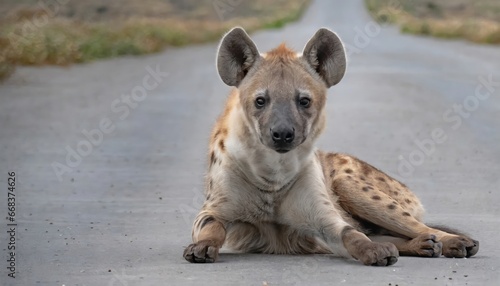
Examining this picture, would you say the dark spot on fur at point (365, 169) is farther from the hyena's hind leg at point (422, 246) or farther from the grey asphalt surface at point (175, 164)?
the grey asphalt surface at point (175, 164)

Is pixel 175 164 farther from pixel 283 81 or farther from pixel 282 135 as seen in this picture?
pixel 282 135

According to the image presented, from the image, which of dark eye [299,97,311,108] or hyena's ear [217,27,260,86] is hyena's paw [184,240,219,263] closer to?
dark eye [299,97,311,108]

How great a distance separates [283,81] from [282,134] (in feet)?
1.77

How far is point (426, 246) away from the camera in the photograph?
25.5 ft

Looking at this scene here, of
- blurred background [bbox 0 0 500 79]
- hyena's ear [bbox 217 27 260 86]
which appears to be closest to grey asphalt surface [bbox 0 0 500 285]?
hyena's ear [bbox 217 27 260 86]

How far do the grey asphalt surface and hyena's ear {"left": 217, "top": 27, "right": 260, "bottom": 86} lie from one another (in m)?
1.23

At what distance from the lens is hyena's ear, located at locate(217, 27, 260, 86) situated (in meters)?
8.00

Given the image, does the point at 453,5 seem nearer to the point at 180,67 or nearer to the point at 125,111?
the point at 180,67

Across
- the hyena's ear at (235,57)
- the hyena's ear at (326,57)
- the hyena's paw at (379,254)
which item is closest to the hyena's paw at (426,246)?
the hyena's paw at (379,254)

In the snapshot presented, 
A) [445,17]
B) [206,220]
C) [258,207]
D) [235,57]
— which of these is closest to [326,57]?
[235,57]

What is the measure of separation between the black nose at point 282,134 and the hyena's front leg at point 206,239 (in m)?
0.71

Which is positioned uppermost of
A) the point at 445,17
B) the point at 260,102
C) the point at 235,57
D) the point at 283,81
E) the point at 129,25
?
the point at 445,17

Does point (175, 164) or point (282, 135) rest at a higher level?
point (282, 135)

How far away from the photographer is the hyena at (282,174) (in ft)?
25.0
